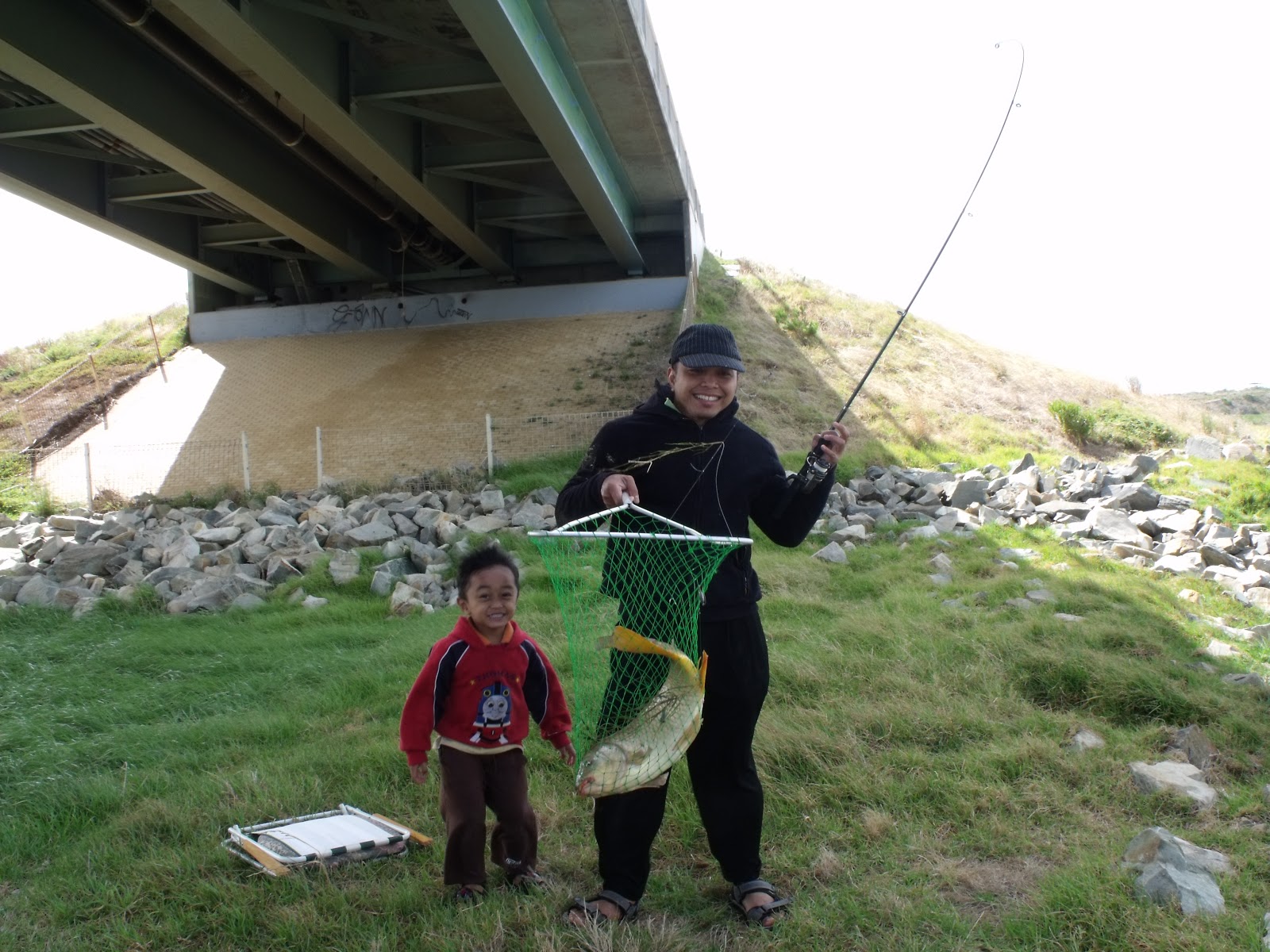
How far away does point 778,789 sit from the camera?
477cm

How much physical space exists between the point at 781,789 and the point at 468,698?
1802mm

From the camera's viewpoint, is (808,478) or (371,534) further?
(371,534)

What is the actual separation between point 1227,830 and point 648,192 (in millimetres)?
18949

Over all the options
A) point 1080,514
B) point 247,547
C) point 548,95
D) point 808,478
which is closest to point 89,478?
point 247,547

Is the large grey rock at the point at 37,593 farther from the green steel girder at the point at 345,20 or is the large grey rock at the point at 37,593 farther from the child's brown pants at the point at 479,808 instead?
the child's brown pants at the point at 479,808

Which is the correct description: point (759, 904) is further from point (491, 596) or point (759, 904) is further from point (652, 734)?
point (491, 596)

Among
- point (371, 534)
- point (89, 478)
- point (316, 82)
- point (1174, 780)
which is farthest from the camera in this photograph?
point (89, 478)

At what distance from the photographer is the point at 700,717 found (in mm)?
3350

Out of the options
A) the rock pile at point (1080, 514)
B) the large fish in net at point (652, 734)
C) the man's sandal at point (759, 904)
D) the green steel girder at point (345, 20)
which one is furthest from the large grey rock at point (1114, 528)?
the green steel girder at point (345, 20)

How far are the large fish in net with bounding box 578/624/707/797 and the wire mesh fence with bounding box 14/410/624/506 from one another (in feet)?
40.1

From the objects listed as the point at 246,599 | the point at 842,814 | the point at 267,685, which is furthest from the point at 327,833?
the point at 246,599

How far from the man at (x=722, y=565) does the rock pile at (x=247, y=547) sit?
589 cm

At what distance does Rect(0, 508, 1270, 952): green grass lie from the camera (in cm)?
357

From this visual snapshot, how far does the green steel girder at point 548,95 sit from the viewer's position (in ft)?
37.1
